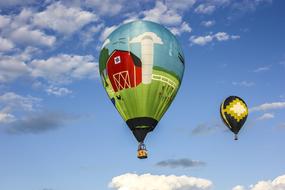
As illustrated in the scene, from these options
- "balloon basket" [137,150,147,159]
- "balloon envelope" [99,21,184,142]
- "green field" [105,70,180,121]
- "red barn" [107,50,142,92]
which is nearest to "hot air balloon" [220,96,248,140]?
"balloon envelope" [99,21,184,142]

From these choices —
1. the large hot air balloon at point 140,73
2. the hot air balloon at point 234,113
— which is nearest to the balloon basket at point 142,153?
the large hot air balloon at point 140,73

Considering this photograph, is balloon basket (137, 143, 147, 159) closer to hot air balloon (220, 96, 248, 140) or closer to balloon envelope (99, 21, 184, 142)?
balloon envelope (99, 21, 184, 142)

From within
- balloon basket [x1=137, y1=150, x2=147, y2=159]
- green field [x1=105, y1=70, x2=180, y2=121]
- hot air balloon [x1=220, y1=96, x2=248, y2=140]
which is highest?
hot air balloon [x1=220, y1=96, x2=248, y2=140]

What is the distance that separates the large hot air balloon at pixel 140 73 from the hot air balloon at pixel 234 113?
1095cm

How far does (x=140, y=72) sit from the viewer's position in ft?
170

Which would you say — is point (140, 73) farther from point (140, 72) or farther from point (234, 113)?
point (234, 113)

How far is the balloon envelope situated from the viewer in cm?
5169

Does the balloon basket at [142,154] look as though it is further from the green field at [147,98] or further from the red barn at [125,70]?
the red barn at [125,70]

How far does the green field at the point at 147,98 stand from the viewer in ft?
169

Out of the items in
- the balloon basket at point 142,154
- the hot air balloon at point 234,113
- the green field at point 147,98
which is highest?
the hot air balloon at point 234,113

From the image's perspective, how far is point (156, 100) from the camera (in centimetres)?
5222

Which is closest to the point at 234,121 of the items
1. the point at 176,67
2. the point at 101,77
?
the point at 176,67

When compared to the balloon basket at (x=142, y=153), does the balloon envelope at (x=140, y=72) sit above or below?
above

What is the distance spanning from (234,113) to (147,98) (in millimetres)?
14171
